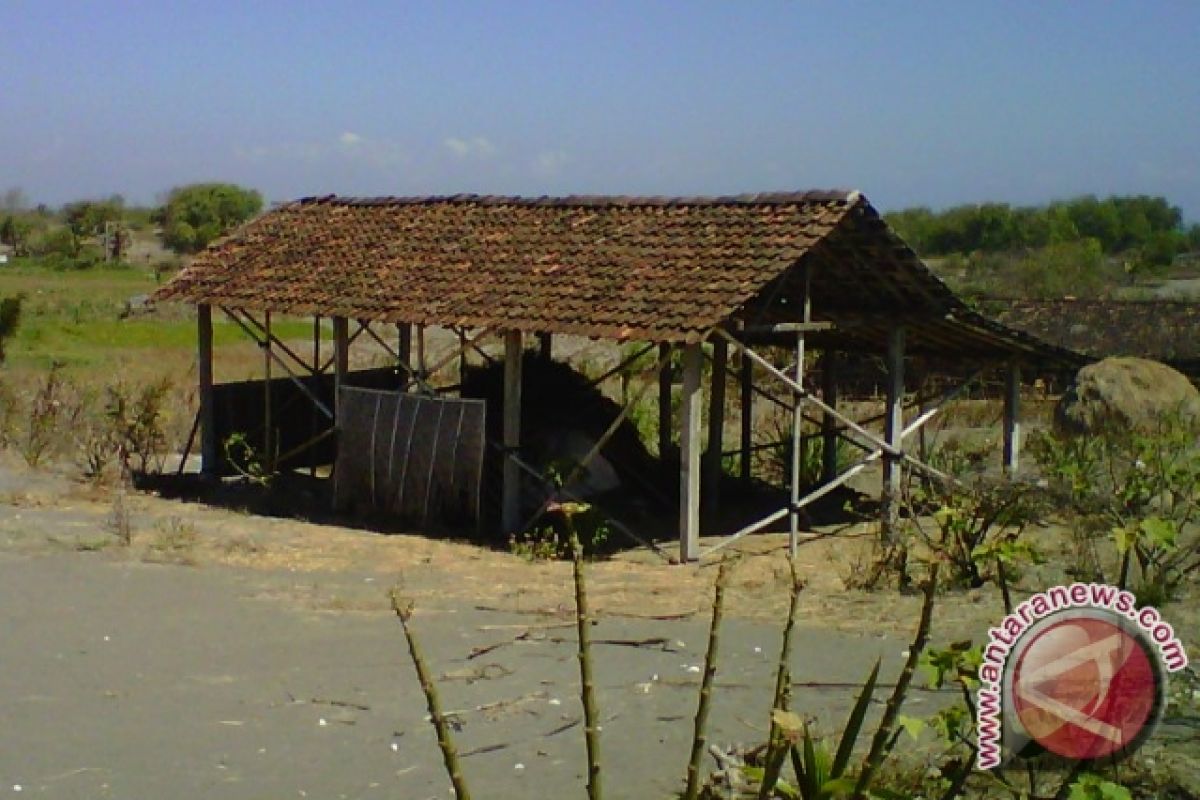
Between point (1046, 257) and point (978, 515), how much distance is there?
4140 cm

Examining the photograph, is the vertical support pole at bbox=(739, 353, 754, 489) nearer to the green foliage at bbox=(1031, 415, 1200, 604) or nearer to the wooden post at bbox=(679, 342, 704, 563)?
the wooden post at bbox=(679, 342, 704, 563)

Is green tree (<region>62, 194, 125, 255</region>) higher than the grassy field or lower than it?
higher

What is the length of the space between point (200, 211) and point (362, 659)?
244ft

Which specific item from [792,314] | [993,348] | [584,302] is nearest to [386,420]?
[584,302]

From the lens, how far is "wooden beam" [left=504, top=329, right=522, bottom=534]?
16.5 meters

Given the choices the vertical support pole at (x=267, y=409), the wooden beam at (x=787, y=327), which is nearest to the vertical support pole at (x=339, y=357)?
the vertical support pole at (x=267, y=409)

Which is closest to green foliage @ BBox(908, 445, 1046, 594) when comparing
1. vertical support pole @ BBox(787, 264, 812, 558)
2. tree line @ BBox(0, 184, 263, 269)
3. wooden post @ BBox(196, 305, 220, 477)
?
vertical support pole @ BBox(787, 264, 812, 558)

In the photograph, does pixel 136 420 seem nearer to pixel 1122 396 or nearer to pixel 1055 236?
pixel 1122 396

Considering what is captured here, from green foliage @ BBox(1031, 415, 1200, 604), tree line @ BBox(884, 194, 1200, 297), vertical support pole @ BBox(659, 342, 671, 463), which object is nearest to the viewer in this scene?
green foliage @ BBox(1031, 415, 1200, 604)

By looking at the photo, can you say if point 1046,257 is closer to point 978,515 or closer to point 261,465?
point 261,465

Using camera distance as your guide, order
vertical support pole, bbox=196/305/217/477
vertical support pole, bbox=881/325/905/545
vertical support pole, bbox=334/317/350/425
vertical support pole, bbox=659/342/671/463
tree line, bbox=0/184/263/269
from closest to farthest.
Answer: vertical support pole, bbox=881/325/905/545
vertical support pole, bbox=334/317/350/425
vertical support pole, bbox=196/305/217/477
vertical support pole, bbox=659/342/671/463
tree line, bbox=0/184/263/269

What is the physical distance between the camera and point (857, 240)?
1656 cm

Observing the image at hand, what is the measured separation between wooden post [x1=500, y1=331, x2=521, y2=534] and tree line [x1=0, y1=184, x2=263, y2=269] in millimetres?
54492

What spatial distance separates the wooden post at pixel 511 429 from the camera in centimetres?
→ 1655
